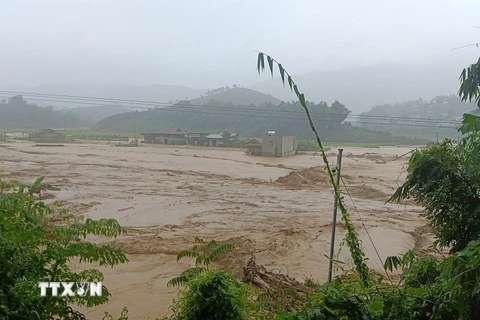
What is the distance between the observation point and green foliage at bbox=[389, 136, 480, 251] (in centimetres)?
332

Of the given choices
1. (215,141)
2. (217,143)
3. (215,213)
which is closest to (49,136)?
(215,141)

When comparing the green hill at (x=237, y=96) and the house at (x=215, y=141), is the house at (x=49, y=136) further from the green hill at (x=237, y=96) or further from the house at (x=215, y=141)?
the green hill at (x=237, y=96)

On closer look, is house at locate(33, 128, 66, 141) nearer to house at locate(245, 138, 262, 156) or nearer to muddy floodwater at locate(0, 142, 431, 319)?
muddy floodwater at locate(0, 142, 431, 319)

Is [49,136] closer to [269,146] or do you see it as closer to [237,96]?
[269,146]

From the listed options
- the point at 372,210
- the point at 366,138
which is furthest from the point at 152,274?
the point at 366,138

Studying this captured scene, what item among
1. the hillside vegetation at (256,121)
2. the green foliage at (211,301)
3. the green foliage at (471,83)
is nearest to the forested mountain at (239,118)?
the hillside vegetation at (256,121)

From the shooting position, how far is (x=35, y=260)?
2352 millimetres

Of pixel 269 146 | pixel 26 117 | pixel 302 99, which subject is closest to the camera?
pixel 302 99

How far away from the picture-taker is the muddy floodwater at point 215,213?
7605mm

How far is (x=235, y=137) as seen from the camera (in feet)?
164

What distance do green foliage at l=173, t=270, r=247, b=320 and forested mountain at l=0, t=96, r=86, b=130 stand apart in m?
83.4

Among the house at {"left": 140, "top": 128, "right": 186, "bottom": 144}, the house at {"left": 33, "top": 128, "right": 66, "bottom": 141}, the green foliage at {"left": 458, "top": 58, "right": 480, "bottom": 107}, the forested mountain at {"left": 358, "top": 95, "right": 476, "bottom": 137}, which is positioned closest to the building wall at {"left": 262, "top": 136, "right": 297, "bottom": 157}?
the house at {"left": 140, "top": 128, "right": 186, "bottom": 144}

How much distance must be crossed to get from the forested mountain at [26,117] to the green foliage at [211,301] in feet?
274
